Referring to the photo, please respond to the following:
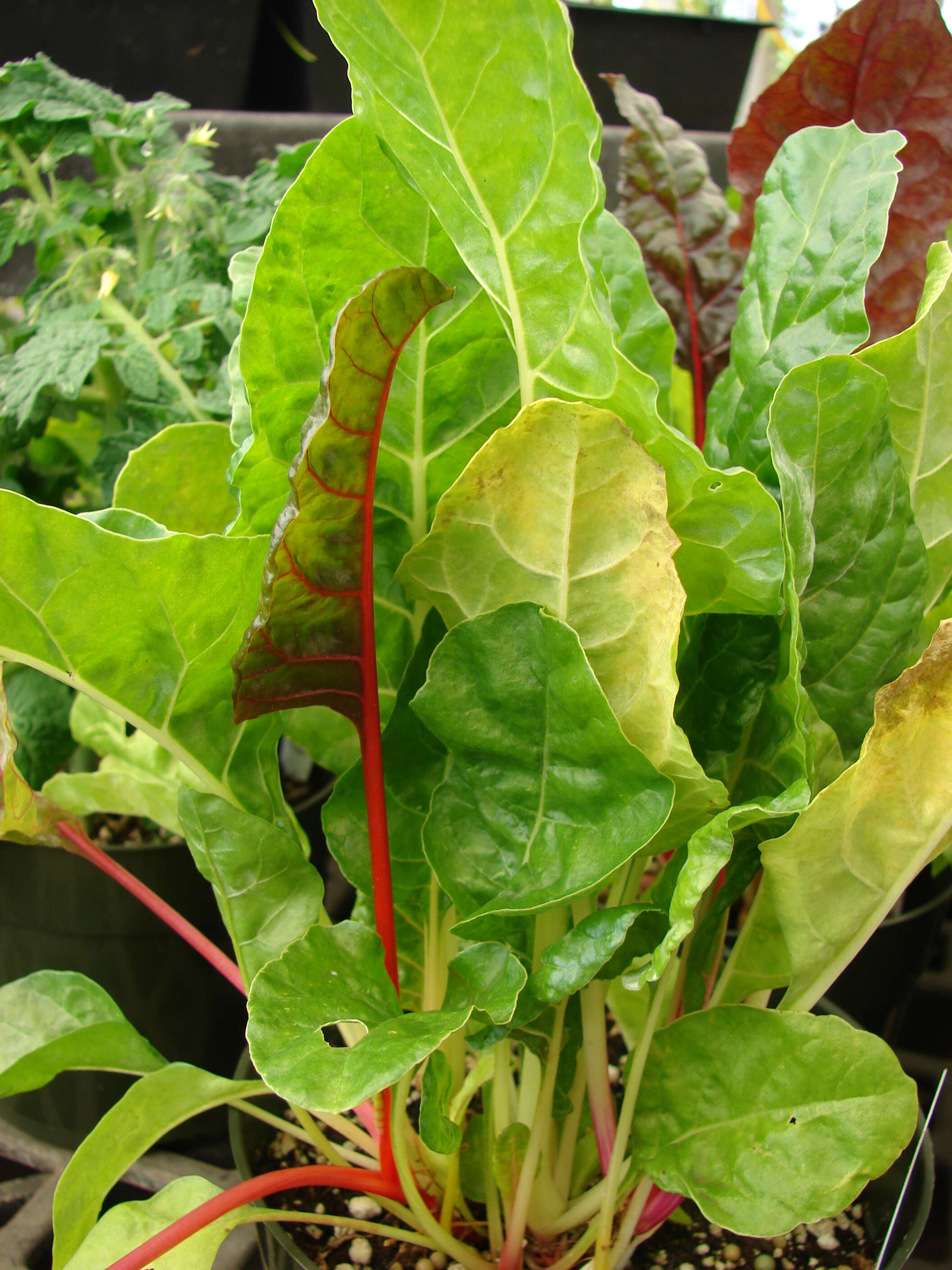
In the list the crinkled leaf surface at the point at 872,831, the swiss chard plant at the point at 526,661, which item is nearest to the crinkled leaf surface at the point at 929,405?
the swiss chard plant at the point at 526,661

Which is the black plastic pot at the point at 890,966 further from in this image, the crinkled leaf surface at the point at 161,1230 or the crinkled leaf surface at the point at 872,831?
the crinkled leaf surface at the point at 161,1230

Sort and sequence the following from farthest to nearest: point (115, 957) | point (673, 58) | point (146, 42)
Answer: point (673, 58) → point (146, 42) → point (115, 957)

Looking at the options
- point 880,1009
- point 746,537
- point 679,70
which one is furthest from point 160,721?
point 679,70

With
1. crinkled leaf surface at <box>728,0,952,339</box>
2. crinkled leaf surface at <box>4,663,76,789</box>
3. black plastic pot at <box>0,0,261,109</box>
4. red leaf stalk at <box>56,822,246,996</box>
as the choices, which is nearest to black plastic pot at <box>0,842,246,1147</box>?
crinkled leaf surface at <box>4,663,76,789</box>

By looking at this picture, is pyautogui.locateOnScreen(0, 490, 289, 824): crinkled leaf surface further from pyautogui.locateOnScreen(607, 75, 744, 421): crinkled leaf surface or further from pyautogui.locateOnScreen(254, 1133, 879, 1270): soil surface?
pyautogui.locateOnScreen(607, 75, 744, 421): crinkled leaf surface

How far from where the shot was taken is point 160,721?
0.39m

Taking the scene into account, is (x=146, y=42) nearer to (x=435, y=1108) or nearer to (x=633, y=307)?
(x=633, y=307)

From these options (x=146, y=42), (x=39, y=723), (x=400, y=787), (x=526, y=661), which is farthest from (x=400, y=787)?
(x=146, y=42)

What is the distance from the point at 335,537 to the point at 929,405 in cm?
23

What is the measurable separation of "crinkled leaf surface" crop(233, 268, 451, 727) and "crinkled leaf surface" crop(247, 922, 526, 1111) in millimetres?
83

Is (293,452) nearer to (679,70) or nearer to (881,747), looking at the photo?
(881,747)

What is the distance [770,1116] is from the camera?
34 centimetres

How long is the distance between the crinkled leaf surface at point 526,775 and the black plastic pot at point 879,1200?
15 cm

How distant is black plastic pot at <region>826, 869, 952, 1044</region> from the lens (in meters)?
0.65
